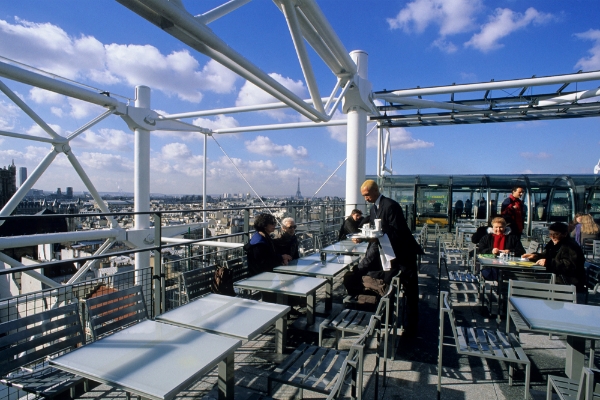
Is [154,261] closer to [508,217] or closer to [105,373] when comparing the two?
[105,373]

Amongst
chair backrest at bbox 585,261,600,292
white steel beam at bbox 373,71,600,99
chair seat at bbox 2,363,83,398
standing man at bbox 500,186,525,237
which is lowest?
chair seat at bbox 2,363,83,398

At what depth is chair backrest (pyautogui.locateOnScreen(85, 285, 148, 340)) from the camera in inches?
110

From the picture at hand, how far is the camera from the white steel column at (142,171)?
14.1 meters

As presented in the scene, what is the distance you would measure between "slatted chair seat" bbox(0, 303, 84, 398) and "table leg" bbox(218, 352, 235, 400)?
3.23ft

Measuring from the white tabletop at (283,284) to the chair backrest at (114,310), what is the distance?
0.98 metres

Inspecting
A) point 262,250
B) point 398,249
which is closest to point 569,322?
point 398,249

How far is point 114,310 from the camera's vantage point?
2986 millimetres

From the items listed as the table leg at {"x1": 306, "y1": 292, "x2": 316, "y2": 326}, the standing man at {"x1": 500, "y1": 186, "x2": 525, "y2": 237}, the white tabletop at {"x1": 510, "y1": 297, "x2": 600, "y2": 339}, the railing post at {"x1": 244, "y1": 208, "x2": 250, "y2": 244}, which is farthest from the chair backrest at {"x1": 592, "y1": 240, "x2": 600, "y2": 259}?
the railing post at {"x1": 244, "y1": 208, "x2": 250, "y2": 244}

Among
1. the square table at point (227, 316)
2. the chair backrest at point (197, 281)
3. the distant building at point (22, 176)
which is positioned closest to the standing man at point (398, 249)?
the square table at point (227, 316)

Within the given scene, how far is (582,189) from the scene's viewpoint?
1303cm

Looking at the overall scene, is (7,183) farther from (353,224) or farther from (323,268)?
(323,268)

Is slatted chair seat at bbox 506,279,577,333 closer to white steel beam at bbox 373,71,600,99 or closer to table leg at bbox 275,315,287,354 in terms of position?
table leg at bbox 275,315,287,354

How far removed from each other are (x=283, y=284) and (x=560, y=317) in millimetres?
2514

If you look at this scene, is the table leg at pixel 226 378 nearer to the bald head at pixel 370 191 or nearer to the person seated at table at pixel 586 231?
the bald head at pixel 370 191
